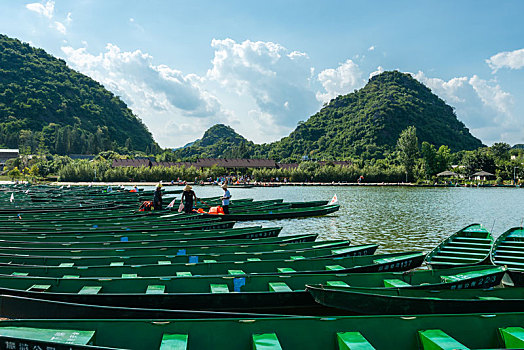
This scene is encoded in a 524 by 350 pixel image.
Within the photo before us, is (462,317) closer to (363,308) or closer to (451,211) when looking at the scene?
(363,308)

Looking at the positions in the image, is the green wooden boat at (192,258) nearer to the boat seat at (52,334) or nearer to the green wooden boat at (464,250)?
the green wooden boat at (464,250)

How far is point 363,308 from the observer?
8477 mm

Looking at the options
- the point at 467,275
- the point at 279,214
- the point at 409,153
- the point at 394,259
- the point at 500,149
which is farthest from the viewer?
the point at 500,149

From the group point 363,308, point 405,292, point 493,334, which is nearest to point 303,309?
point 363,308

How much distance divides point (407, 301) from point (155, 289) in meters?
5.92

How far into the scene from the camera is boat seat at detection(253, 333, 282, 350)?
595 centimetres

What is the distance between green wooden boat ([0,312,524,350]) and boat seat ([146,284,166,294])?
8.88 feet

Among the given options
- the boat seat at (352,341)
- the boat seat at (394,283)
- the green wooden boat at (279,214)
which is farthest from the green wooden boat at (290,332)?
the green wooden boat at (279,214)

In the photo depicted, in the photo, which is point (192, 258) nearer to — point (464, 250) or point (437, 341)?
point (437, 341)

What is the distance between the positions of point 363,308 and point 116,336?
17.2 feet

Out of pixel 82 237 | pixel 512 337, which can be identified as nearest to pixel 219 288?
pixel 512 337

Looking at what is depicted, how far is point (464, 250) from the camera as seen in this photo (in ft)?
50.8

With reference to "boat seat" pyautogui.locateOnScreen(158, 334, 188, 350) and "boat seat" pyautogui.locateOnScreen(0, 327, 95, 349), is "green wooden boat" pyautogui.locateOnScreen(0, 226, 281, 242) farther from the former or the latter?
"boat seat" pyautogui.locateOnScreen(158, 334, 188, 350)

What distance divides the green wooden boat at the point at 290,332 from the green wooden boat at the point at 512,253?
558 centimetres
